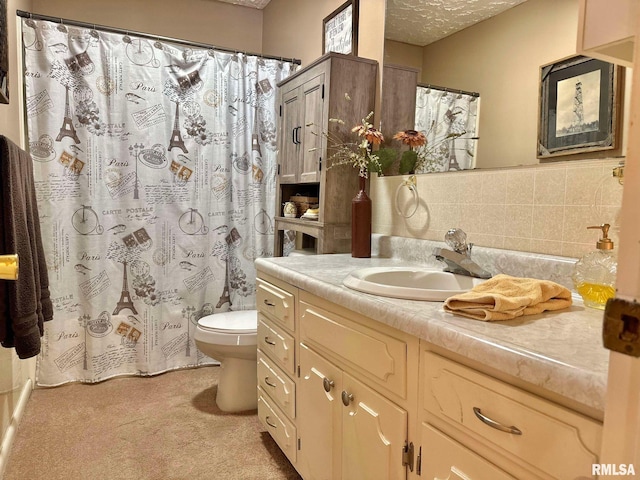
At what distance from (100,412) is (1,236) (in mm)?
1257

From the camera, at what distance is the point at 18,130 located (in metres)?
2.21

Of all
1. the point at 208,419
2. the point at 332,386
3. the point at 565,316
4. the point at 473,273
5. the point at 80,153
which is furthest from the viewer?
the point at 80,153

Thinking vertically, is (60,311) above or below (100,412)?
above

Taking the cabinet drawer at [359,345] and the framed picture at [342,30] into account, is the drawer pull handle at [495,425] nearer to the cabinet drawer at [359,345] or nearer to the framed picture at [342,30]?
Answer: the cabinet drawer at [359,345]

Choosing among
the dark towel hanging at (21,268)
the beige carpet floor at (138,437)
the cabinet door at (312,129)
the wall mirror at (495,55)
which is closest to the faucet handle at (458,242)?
the wall mirror at (495,55)

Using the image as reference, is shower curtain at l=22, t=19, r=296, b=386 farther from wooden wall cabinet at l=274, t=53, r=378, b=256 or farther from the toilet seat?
wooden wall cabinet at l=274, t=53, r=378, b=256

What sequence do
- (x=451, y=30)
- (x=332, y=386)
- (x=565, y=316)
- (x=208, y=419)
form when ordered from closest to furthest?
1. (x=565, y=316)
2. (x=332, y=386)
3. (x=451, y=30)
4. (x=208, y=419)

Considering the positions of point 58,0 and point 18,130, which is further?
point 58,0

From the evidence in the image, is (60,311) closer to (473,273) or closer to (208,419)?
(208,419)

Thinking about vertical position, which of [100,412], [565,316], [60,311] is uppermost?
[565,316]

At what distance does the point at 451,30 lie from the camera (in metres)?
1.64

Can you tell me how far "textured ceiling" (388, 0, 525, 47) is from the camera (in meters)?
1.53

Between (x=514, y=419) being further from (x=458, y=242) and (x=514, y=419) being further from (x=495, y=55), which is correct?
(x=495, y=55)

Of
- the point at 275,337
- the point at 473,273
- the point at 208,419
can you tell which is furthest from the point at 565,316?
the point at 208,419
